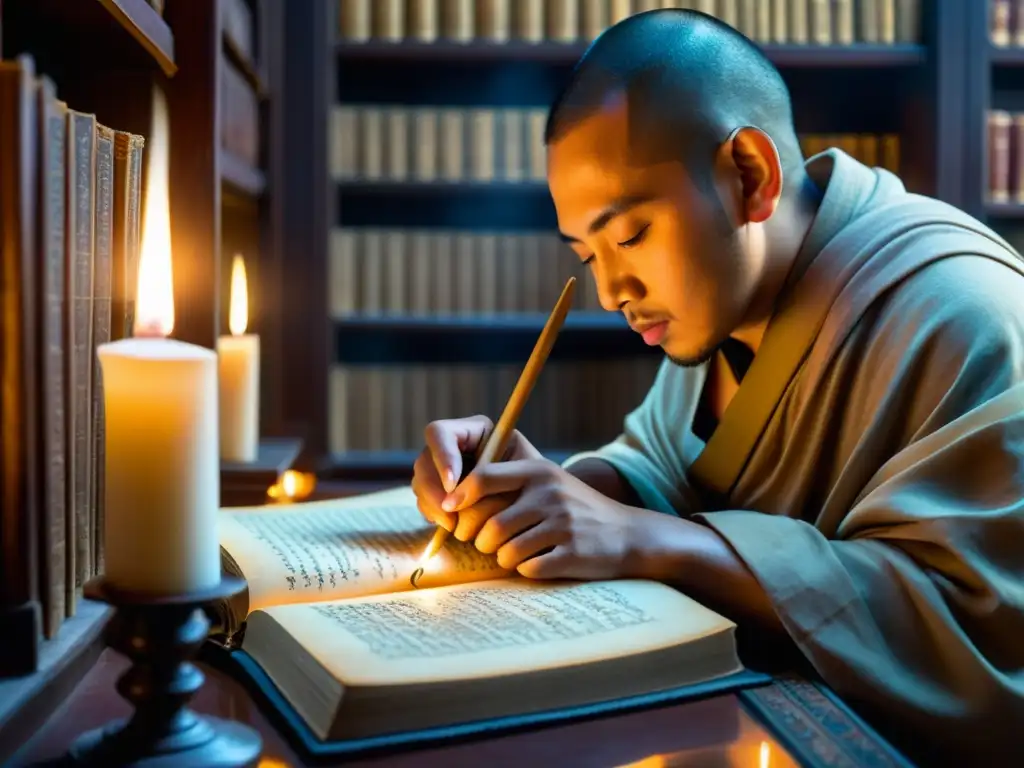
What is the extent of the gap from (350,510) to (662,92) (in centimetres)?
50

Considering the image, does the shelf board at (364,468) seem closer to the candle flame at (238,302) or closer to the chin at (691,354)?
the candle flame at (238,302)

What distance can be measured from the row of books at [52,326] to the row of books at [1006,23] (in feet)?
8.03

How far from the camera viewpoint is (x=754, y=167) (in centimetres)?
114

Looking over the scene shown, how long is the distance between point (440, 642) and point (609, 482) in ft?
2.02

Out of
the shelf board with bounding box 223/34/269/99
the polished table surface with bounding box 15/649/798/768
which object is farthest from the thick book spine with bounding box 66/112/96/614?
the shelf board with bounding box 223/34/269/99

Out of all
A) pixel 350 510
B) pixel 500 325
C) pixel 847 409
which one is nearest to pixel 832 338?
pixel 847 409

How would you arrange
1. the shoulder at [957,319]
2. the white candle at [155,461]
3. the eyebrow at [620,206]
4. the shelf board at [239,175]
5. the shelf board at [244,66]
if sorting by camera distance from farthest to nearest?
the shelf board at [244,66] → the shelf board at [239,175] → the eyebrow at [620,206] → the shoulder at [957,319] → the white candle at [155,461]

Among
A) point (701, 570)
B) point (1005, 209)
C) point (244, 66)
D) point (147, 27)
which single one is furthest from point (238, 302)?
point (1005, 209)

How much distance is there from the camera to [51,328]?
2.02ft

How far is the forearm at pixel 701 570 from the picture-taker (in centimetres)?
84

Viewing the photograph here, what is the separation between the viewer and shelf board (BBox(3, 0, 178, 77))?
2.98 ft

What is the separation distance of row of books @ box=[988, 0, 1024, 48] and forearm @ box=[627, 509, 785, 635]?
7.39ft

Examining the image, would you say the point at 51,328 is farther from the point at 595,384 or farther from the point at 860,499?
the point at 595,384

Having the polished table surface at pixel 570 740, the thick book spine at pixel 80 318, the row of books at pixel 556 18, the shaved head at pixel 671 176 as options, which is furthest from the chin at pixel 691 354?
the row of books at pixel 556 18
